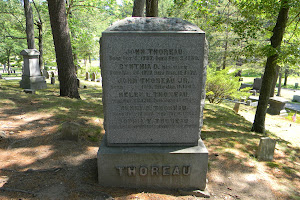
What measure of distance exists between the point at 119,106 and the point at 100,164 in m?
0.95

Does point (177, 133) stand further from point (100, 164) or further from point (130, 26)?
point (130, 26)

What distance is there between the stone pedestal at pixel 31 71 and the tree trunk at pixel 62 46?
5582 millimetres

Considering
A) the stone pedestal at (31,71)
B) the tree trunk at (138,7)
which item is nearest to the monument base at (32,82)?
the stone pedestal at (31,71)

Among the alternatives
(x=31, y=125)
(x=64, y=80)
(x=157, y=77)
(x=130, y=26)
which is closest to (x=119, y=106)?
(x=157, y=77)

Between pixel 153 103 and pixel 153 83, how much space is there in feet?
1.05

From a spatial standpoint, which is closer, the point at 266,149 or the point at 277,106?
the point at 266,149

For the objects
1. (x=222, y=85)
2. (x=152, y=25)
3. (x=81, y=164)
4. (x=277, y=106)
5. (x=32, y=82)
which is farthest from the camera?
(x=277, y=106)

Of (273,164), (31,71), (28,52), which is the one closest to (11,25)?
(28,52)

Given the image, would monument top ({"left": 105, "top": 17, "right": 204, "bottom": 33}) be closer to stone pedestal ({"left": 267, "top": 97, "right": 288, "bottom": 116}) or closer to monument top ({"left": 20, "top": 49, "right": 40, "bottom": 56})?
monument top ({"left": 20, "top": 49, "right": 40, "bottom": 56})

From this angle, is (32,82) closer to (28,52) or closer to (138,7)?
(28,52)

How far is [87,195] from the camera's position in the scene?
2.92 meters

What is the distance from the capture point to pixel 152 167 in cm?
330

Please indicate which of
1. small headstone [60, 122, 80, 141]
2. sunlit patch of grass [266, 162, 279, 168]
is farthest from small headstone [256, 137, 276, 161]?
small headstone [60, 122, 80, 141]

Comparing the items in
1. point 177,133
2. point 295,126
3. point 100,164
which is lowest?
point 295,126
